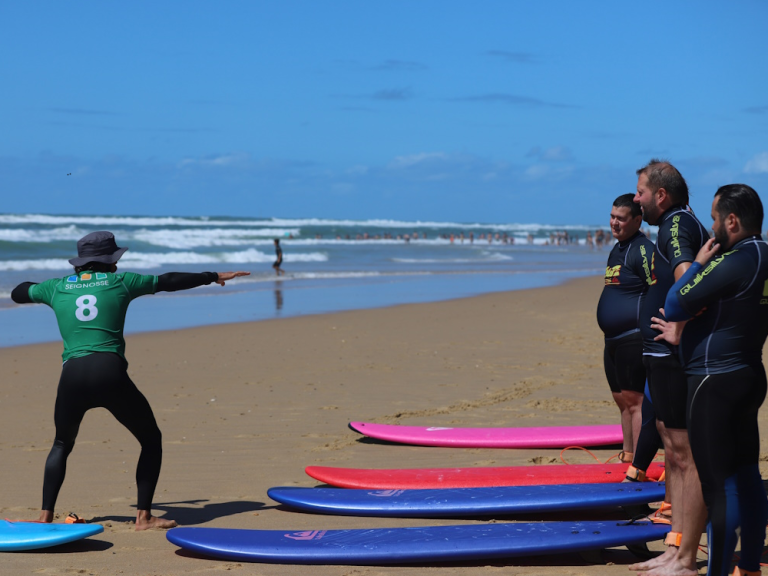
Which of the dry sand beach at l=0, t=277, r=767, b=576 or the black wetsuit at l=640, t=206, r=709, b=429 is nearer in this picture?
the black wetsuit at l=640, t=206, r=709, b=429

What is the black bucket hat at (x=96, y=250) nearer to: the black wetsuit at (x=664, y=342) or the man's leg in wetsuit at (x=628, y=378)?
the black wetsuit at (x=664, y=342)

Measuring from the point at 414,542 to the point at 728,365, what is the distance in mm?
1723


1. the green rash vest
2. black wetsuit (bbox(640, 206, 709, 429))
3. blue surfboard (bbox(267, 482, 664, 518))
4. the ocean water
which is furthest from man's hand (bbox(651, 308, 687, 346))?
the ocean water

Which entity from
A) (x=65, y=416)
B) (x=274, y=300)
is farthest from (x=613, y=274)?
(x=274, y=300)

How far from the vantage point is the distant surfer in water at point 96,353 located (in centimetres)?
442

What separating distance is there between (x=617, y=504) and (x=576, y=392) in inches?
168

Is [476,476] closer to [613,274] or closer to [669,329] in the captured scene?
[613,274]

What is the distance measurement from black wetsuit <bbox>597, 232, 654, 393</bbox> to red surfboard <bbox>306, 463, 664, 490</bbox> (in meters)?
0.57

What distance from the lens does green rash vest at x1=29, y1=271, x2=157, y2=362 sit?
448cm

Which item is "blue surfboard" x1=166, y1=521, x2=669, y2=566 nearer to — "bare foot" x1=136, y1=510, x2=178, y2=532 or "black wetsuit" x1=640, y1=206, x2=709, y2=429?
"bare foot" x1=136, y1=510, x2=178, y2=532

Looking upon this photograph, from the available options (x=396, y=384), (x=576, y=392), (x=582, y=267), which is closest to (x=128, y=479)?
(x=396, y=384)

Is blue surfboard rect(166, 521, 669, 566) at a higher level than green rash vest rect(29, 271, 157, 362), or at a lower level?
lower

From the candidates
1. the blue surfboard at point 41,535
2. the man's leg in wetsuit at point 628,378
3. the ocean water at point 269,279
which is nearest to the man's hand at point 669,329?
the man's leg in wetsuit at point 628,378

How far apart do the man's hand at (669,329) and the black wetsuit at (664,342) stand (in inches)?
5.8
